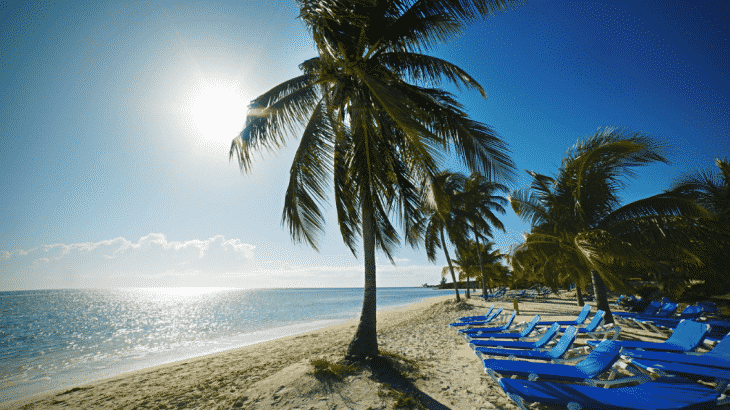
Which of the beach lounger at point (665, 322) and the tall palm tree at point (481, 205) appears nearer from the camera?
the beach lounger at point (665, 322)

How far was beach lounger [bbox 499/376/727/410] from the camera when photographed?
8.47 feet

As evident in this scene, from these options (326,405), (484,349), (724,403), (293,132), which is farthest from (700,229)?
(293,132)

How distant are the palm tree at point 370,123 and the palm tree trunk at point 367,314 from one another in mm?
17

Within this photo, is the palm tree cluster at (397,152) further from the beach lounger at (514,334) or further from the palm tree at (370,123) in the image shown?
the beach lounger at (514,334)

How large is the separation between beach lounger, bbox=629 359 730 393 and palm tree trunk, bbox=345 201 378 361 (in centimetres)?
347

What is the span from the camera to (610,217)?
24.1 feet

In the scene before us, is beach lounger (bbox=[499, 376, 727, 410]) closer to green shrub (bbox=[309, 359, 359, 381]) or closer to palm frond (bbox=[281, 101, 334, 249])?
green shrub (bbox=[309, 359, 359, 381])

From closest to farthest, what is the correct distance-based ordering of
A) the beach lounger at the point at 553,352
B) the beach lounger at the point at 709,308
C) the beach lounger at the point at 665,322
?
the beach lounger at the point at 553,352, the beach lounger at the point at 665,322, the beach lounger at the point at 709,308

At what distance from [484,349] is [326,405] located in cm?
270

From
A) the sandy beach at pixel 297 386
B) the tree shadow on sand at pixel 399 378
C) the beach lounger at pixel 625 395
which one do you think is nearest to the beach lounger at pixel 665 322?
the sandy beach at pixel 297 386

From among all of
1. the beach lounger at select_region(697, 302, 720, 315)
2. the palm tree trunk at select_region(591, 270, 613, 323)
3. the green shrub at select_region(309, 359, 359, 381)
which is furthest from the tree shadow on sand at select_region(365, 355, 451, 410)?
the beach lounger at select_region(697, 302, 720, 315)

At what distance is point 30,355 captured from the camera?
11.1 meters

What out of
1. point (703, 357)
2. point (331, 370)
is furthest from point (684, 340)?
point (331, 370)

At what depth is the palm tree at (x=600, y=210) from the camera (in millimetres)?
6192
